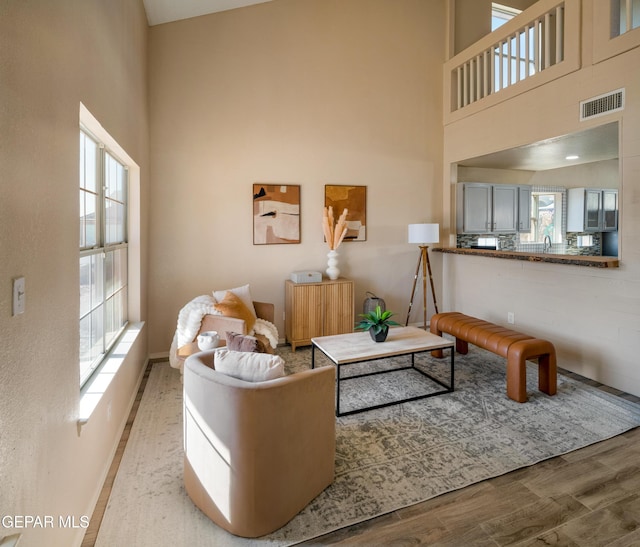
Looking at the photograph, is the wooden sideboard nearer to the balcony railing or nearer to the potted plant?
the potted plant

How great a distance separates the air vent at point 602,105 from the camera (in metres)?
3.27

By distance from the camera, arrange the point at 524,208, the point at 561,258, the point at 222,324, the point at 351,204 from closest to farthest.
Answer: the point at 222,324 < the point at 561,258 < the point at 351,204 < the point at 524,208

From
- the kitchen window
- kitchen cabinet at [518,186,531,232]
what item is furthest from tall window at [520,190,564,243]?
kitchen cabinet at [518,186,531,232]

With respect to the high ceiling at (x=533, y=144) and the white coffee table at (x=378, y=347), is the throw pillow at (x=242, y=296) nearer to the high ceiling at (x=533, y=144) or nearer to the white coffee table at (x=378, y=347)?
the white coffee table at (x=378, y=347)

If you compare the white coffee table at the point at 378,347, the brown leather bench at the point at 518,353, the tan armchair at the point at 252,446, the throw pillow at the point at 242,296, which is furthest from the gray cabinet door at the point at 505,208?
the tan armchair at the point at 252,446

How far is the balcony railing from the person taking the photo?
12.8 feet

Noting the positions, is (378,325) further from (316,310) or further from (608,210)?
(608,210)

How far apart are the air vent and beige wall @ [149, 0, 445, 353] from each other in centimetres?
209

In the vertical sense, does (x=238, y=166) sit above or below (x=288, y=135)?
below

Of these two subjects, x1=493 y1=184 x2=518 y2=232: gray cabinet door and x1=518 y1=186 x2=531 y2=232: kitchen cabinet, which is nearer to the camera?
x1=493 y1=184 x2=518 y2=232: gray cabinet door

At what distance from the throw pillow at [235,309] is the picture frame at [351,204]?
Answer: 190 cm

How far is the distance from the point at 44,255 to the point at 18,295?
0.27m

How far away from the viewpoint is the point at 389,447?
8.27 feet

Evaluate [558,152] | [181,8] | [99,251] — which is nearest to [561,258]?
[558,152]
